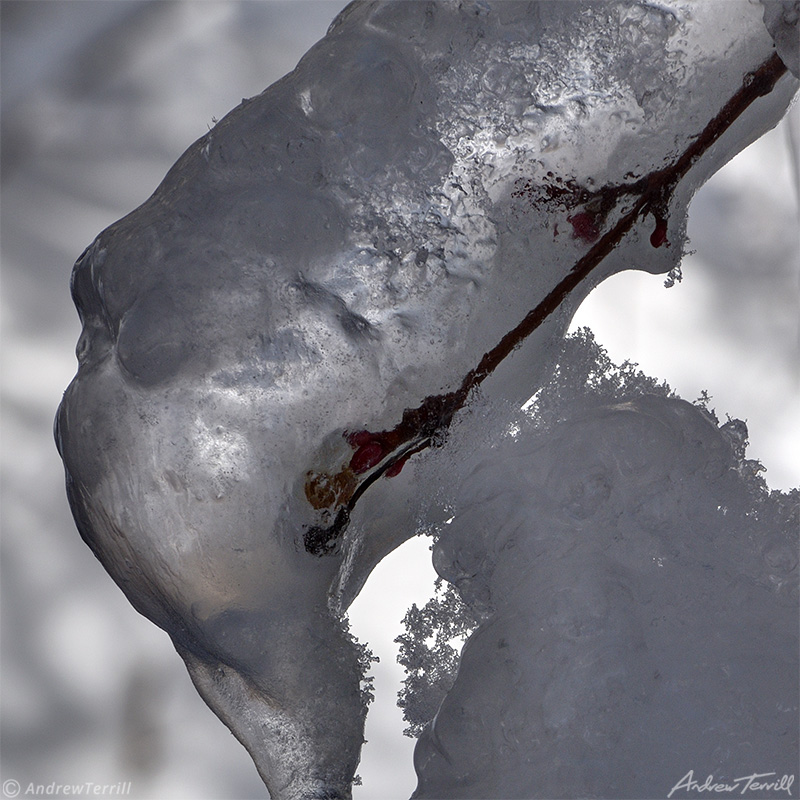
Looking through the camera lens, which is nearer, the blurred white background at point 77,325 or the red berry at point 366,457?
the red berry at point 366,457

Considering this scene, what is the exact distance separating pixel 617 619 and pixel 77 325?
0.46 m

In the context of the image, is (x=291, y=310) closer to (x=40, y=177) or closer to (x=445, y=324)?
(x=445, y=324)

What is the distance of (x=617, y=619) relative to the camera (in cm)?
32

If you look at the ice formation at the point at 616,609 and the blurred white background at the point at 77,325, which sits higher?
the blurred white background at the point at 77,325

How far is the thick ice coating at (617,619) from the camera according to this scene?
308mm

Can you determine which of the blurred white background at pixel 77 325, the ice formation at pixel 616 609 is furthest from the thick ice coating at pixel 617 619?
the blurred white background at pixel 77 325

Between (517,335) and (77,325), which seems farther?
(77,325)

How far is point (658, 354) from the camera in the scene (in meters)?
0.61

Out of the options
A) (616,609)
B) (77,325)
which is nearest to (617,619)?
(616,609)

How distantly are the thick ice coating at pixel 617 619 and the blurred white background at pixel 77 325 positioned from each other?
0.25 meters

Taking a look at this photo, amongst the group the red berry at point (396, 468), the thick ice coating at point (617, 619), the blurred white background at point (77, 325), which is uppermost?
the blurred white background at point (77, 325)

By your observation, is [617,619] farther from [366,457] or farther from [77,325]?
[77,325]

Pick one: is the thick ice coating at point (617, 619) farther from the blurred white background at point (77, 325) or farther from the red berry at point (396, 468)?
the blurred white background at point (77, 325)

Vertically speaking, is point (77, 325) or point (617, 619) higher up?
point (77, 325)
